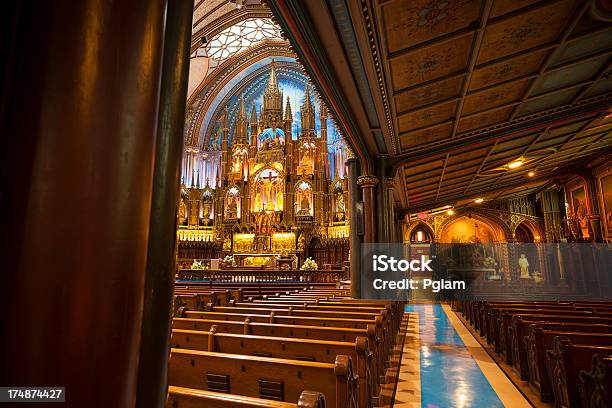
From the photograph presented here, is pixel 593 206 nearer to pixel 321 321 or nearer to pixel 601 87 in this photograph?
pixel 601 87

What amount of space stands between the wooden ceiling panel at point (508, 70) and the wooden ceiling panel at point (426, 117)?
→ 21.9 inches

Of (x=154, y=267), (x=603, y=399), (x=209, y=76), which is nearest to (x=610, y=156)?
(x=603, y=399)

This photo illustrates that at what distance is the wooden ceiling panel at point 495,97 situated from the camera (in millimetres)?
5410

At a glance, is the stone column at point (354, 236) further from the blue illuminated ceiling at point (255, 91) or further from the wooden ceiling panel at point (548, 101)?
the blue illuminated ceiling at point (255, 91)

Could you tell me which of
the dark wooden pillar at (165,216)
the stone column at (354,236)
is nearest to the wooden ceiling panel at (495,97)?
the stone column at (354,236)

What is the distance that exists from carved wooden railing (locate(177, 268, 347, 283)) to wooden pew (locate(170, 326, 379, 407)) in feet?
26.0

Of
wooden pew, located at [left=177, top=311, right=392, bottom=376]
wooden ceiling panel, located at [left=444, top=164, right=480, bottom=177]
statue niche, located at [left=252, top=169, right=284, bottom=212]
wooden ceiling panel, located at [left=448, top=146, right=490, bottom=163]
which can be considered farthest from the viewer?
statue niche, located at [left=252, top=169, right=284, bottom=212]

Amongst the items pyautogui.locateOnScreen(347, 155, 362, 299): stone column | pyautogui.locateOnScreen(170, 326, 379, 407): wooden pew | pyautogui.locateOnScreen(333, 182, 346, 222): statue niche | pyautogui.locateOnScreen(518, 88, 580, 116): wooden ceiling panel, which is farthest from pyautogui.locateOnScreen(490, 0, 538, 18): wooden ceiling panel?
pyautogui.locateOnScreen(333, 182, 346, 222): statue niche

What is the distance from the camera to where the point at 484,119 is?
6543 mm

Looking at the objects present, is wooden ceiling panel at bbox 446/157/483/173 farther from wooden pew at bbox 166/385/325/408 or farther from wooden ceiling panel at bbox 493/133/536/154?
wooden pew at bbox 166/385/325/408

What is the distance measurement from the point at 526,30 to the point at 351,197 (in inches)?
174

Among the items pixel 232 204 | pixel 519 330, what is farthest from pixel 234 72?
pixel 519 330

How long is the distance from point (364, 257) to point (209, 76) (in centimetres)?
1810

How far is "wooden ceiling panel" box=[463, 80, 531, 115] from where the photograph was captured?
5.41m
